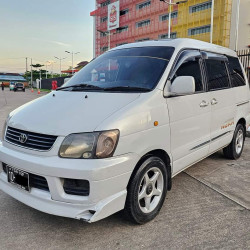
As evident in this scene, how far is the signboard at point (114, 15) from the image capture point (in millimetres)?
47750

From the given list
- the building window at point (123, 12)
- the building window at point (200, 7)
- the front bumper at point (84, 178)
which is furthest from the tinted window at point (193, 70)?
the building window at point (123, 12)

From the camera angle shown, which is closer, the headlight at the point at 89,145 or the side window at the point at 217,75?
the headlight at the point at 89,145

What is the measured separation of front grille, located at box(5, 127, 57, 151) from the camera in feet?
8.23

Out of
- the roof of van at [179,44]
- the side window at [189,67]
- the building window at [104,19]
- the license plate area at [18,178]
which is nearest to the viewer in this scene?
the license plate area at [18,178]

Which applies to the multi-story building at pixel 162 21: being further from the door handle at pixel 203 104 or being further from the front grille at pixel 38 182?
the front grille at pixel 38 182

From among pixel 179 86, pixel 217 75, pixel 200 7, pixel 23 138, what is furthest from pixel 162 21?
pixel 23 138

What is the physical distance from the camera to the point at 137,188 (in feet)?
8.77

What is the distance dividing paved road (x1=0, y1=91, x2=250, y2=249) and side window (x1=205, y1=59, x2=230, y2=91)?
156cm

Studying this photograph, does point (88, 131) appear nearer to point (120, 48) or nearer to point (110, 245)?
point (110, 245)

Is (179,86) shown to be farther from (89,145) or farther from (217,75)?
(217,75)

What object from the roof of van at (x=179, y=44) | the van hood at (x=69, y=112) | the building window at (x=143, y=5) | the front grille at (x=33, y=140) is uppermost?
the building window at (x=143, y=5)

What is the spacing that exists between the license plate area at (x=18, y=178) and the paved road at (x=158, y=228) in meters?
0.47

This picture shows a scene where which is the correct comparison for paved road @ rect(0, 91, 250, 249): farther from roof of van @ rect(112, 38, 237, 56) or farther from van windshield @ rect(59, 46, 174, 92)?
roof of van @ rect(112, 38, 237, 56)

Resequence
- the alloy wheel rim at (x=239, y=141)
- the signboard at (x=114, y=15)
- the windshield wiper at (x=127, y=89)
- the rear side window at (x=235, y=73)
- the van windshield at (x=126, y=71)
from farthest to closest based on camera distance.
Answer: the signboard at (x=114, y=15), the alloy wheel rim at (x=239, y=141), the rear side window at (x=235, y=73), the van windshield at (x=126, y=71), the windshield wiper at (x=127, y=89)
